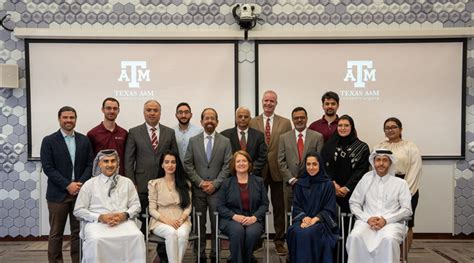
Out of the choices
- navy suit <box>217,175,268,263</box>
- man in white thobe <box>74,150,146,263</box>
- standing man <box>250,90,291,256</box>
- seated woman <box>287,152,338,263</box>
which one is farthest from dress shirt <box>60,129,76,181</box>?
seated woman <box>287,152,338,263</box>

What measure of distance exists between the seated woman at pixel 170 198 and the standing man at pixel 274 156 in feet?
3.23

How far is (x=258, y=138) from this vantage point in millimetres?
4496

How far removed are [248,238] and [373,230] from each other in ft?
3.71

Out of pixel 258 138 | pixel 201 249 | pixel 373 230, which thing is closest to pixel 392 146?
pixel 373 230

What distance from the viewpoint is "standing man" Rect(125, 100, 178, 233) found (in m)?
4.33

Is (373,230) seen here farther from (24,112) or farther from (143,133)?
(24,112)

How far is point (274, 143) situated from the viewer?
4730 millimetres

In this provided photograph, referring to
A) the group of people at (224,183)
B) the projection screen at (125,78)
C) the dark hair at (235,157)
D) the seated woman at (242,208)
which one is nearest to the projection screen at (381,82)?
the projection screen at (125,78)

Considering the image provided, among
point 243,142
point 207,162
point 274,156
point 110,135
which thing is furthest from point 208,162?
point 110,135

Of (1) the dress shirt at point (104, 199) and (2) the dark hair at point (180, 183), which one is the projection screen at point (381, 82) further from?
(1) the dress shirt at point (104, 199)

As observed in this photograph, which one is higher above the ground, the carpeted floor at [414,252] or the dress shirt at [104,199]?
the dress shirt at [104,199]

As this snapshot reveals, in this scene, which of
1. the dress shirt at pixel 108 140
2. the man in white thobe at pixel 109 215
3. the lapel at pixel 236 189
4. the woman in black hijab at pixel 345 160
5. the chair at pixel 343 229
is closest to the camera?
the man in white thobe at pixel 109 215

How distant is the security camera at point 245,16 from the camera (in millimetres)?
5289

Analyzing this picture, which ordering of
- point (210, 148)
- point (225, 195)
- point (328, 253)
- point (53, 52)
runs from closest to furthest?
point (328, 253)
point (225, 195)
point (210, 148)
point (53, 52)
